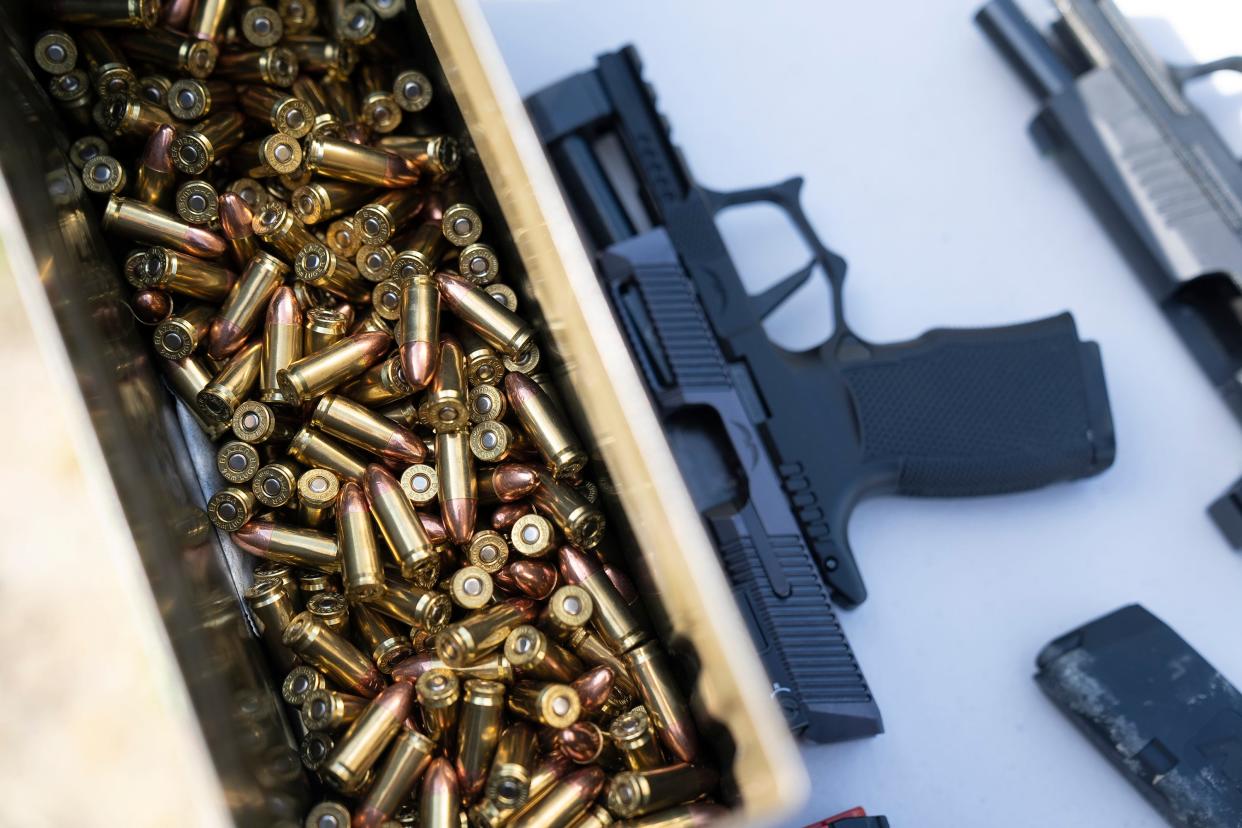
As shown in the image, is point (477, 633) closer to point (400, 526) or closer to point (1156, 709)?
point (400, 526)

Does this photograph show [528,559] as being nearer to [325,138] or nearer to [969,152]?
[325,138]

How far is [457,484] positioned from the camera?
174 centimetres

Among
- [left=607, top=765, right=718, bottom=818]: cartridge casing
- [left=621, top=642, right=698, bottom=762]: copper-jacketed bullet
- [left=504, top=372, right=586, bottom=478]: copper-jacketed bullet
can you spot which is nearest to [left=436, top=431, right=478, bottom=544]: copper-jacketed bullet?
[left=504, top=372, right=586, bottom=478]: copper-jacketed bullet

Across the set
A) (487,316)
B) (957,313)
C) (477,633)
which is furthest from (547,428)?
(957,313)

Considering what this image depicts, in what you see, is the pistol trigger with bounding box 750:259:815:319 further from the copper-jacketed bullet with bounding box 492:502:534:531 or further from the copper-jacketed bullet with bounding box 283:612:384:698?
the copper-jacketed bullet with bounding box 283:612:384:698

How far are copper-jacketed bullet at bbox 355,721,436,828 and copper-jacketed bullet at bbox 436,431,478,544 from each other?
321mm

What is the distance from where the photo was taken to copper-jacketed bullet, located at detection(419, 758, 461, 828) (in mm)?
1573

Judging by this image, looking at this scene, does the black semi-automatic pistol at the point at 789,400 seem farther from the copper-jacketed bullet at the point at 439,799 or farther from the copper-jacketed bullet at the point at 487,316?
the copper-jacketed bullet at the point at 439,799

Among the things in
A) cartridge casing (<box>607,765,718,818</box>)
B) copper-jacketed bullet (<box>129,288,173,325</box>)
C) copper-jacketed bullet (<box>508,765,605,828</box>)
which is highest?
copper-jacketed bullet (<box>129,288,173,325</box>)

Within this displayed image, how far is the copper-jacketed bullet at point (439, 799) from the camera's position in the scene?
1.57 metres

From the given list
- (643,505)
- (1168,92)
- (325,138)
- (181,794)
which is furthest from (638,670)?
(1168,92)

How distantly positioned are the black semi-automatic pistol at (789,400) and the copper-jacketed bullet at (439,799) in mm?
554

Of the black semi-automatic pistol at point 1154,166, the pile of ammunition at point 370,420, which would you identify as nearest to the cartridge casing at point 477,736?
the pile of ammunition at point 370,420

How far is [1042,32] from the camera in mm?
2500
